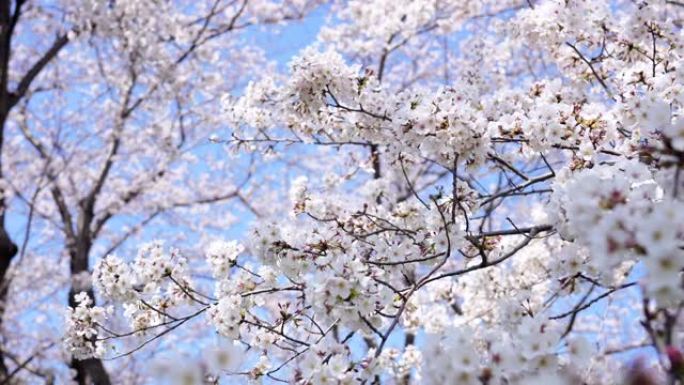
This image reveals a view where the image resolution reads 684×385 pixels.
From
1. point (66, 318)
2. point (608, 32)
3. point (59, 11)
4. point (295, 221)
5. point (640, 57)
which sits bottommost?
point (66, 318)

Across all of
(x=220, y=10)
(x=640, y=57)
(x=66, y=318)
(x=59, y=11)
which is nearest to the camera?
(x=66, y=318)

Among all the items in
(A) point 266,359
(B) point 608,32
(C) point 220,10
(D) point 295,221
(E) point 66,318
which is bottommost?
(A) point 266,359

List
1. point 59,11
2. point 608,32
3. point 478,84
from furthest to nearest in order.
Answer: point 59,11 < point 478,84 < point 608,32

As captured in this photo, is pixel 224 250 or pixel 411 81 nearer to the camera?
pixel 224 250

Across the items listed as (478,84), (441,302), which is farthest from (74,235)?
(478,84)

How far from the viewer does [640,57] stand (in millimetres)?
3705

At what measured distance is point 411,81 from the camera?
34.2 ft

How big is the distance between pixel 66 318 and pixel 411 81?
26.3ft

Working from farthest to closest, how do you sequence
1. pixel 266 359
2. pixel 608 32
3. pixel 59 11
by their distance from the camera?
1. pixel 59 11
2. pixel 608 32
3. pixel 266 359

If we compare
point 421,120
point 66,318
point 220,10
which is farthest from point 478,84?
point 220,10

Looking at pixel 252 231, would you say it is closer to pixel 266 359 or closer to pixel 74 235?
pixel 266 359

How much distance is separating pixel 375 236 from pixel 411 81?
288 inches

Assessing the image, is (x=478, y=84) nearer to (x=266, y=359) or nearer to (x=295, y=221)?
(x=295, y=221)

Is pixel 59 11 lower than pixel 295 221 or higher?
A: higher
